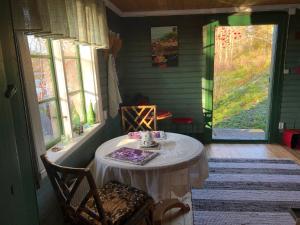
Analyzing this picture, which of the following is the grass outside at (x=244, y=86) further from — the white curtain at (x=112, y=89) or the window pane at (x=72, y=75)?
the window pane at (x=72, y=75)

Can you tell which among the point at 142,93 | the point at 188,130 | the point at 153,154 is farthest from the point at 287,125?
the point at 153,154

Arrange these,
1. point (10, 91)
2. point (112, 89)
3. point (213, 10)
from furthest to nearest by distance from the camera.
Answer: point (213, 10) → point (112, 89) → point (10, 91)

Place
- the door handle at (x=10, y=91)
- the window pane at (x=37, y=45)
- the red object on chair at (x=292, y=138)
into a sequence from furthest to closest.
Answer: the red object on chair at (x=292, y=138), the window pane at (x=37, y=45), the door handle at (x=10, y=91)

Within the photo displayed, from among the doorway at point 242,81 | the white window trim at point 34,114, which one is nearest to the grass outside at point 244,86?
the doorway at point 242,81

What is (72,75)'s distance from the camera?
7.76ft

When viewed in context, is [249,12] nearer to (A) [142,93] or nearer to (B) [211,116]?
(B) [211,116]

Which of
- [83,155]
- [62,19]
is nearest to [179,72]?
[83,155]

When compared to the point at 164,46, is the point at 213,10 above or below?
above

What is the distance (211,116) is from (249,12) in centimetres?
169

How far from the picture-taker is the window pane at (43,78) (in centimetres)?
172

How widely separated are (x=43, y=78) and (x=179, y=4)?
2336 mm

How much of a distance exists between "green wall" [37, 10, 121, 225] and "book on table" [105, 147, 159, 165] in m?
0.38

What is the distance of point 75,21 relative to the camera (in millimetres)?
1734

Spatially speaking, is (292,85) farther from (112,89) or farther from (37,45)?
(37,45)
